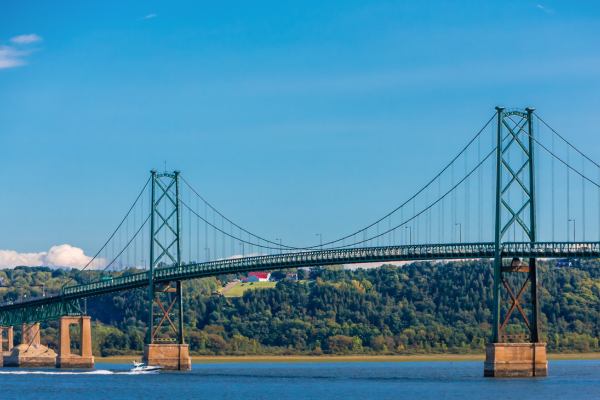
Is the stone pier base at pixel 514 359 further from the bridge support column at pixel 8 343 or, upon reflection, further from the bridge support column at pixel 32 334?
the bridge support column at pixel 8 343

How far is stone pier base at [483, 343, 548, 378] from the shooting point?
334 ft

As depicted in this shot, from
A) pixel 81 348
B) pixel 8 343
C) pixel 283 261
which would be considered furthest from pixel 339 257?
pixel 8 343

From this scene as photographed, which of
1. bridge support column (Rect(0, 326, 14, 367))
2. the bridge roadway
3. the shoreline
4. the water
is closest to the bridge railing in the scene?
the bridge roadway

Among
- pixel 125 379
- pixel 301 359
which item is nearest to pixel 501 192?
pixel 125 379

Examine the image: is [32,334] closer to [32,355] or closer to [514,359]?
[32,355]

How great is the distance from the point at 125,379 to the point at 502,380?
28.4m

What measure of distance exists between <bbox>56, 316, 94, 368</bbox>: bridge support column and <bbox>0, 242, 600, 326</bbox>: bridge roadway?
151 cm

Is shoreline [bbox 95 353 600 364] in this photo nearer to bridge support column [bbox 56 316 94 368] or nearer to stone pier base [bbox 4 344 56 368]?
stone pier base [bbox 4 344 56 368]

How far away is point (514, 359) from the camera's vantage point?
102m

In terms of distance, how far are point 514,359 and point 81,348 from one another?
55488 millimetres

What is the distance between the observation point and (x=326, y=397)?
90562mm

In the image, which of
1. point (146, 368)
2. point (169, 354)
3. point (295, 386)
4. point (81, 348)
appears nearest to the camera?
point (295, 386)

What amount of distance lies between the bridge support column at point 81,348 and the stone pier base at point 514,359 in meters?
52.5

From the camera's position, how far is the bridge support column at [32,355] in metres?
156
